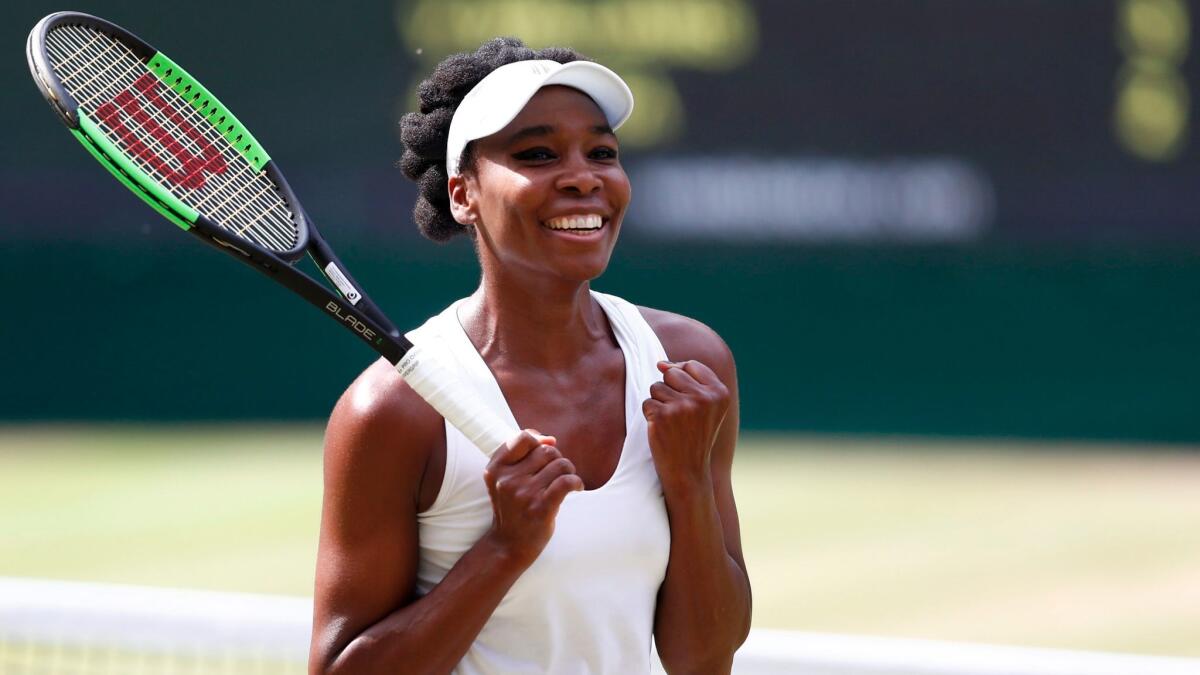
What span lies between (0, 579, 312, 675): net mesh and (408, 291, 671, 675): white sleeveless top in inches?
55.9

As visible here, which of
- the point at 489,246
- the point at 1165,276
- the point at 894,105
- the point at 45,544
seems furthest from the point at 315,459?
the point at 489,246

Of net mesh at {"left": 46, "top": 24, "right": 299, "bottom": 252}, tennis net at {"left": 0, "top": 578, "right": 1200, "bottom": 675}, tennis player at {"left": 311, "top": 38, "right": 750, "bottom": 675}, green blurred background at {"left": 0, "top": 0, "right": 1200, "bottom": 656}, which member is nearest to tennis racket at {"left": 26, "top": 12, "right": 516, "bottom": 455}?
net mesh at {"left": 46, "top": 24, "right": 299, "bottom": 252}

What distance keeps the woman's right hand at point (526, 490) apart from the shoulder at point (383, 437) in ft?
0.36

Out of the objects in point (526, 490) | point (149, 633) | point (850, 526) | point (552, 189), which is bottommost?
point (149, 633)

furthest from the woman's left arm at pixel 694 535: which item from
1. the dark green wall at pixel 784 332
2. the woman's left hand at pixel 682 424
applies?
the dark green wall at pixel 784 332

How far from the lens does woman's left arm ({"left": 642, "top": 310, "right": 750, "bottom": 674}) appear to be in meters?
2.17

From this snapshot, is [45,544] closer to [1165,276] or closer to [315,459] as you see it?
[315,459]

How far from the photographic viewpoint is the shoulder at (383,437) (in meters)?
2.09

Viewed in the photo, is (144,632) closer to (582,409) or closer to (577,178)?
(582,409)

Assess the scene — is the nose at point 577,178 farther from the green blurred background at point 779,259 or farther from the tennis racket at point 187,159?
the green blurred background at point 779,259

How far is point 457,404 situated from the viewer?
2.10 m

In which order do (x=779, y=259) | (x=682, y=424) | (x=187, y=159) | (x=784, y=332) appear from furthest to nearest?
1. (x=784, y=332)
2. (x=779, y=259)
3. (x=187, y=159)
4. (x=682, y=424)

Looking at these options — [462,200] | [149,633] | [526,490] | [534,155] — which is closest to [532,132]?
[534,155]

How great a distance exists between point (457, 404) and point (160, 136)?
27.1 inches
